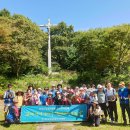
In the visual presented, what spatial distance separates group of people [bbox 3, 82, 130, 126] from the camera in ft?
45.1

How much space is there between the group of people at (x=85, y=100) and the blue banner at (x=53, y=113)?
32cm

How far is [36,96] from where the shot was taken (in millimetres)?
15555

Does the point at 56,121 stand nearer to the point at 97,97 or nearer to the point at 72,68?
the point at 97,97

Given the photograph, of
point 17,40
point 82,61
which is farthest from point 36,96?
point 82,61

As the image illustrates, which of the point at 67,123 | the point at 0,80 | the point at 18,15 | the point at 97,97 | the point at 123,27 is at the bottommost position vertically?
the point at 67,123

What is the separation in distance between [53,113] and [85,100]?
1.55 metres

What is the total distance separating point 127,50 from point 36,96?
2401 cm

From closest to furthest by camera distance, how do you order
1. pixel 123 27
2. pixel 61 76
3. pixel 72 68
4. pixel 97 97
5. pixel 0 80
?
pixel 97 97
pixel 0 80
pixel 123 27
pixel 61 76
pixel 72 68

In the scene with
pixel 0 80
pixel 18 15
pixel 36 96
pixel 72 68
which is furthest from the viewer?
pixel 72 68

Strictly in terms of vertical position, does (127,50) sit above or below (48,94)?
above

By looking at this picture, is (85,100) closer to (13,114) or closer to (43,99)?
(43,99)

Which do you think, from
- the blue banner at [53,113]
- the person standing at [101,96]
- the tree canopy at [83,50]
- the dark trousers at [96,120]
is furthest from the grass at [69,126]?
the tree canopy at [83,50]

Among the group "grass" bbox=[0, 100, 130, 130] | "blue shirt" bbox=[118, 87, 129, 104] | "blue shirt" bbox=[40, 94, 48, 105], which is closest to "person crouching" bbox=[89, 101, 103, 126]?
"grass" bbox=[0, 100, 130, 130]

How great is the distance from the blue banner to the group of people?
0.32 meters
